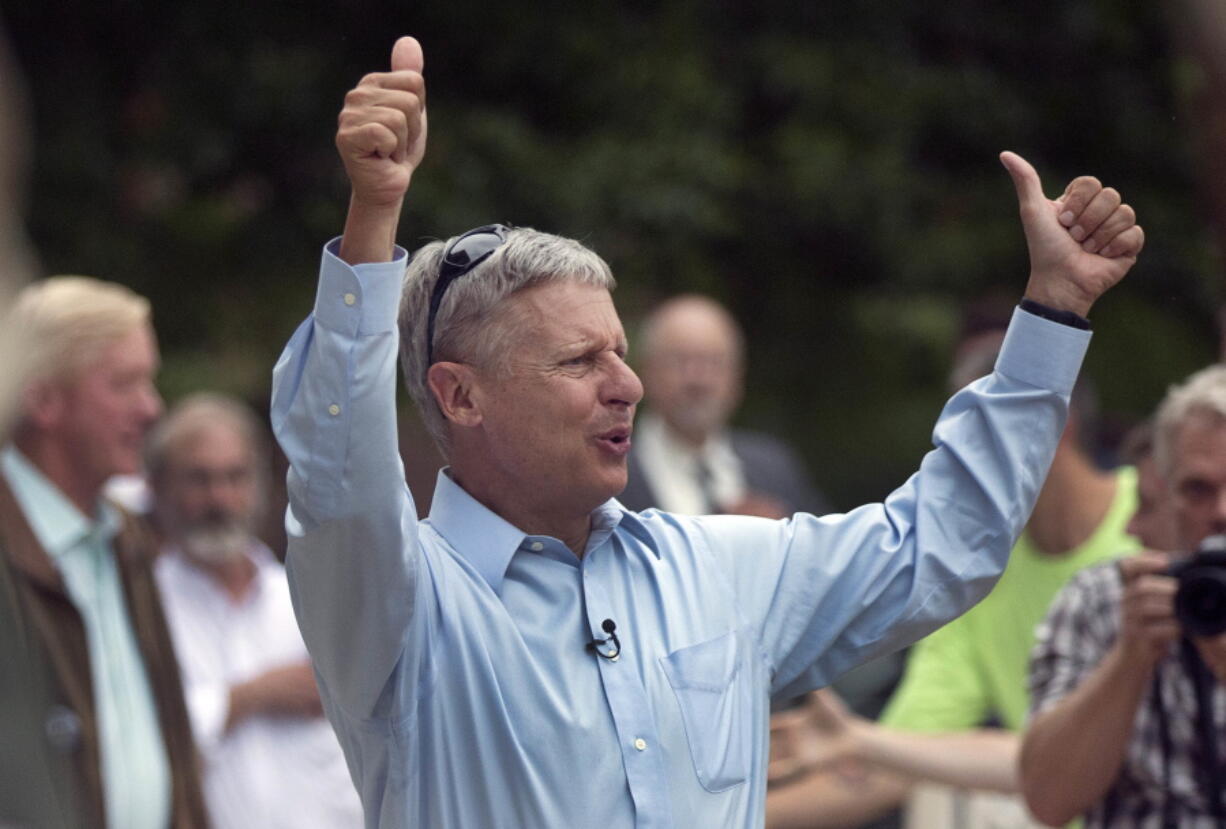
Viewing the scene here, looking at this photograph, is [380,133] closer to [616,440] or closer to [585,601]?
[616,440]

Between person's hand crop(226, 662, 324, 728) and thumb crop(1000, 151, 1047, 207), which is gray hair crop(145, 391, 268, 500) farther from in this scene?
thumb crop(1000, 151, 1047, 207)

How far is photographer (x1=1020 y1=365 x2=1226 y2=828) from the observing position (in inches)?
130

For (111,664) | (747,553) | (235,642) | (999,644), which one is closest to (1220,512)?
(999,644)

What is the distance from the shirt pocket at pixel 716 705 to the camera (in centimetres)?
244

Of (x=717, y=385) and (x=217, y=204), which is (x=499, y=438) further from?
(x=217, y=204)

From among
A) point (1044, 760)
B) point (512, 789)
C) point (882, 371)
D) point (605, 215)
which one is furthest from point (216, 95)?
point (512, 789)

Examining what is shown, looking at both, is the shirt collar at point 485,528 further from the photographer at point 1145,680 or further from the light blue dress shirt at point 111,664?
the light blue dress shirt at point 111,664

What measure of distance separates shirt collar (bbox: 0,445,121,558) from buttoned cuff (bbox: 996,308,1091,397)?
7.35ft

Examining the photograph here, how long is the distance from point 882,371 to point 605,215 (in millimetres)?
1802

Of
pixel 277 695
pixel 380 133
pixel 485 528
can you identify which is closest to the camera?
pixel 380 133

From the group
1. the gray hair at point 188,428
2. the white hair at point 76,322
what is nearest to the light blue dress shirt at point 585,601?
the white hair at point 76,322

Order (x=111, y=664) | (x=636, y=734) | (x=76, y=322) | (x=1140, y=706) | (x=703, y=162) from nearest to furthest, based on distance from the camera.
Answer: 1. (x=636, y=734)
2. (x=1140, y=706)
3. (x=111, y=664)
4. (x=76, y=322)
5. (x=703, y=162)

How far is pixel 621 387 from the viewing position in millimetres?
2500

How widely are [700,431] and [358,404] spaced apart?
397cm
